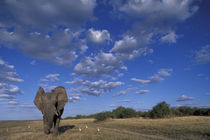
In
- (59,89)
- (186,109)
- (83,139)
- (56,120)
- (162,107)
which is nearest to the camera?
(83,139)

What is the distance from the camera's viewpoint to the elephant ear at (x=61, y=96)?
14469 mm

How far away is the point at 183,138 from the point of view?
47.7ft

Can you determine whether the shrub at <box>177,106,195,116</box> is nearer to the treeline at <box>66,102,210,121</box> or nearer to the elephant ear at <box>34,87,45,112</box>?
the treeline at <box>66,102,210,121</box>

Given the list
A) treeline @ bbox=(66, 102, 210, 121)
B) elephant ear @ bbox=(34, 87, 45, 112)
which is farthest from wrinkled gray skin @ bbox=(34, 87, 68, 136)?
treeline @ bbox=(66, 102, 210, 121)

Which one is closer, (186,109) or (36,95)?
(36,95)

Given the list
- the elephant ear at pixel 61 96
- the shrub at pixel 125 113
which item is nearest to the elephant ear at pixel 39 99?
the elephant ear at pixel 61 96

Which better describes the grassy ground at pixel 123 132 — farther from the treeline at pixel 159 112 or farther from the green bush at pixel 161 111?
the treeline at pixel 159 112

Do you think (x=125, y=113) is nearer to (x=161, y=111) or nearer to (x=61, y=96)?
(x=161, y=111)

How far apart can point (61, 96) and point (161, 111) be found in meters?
34.2

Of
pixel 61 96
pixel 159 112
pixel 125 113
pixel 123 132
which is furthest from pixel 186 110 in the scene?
pixel 61 96

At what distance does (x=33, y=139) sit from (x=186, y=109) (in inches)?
1967

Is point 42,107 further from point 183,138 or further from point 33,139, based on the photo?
point 183,138

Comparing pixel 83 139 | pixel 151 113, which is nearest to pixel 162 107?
pixel 151 113

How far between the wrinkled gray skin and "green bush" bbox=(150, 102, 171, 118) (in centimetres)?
3389
